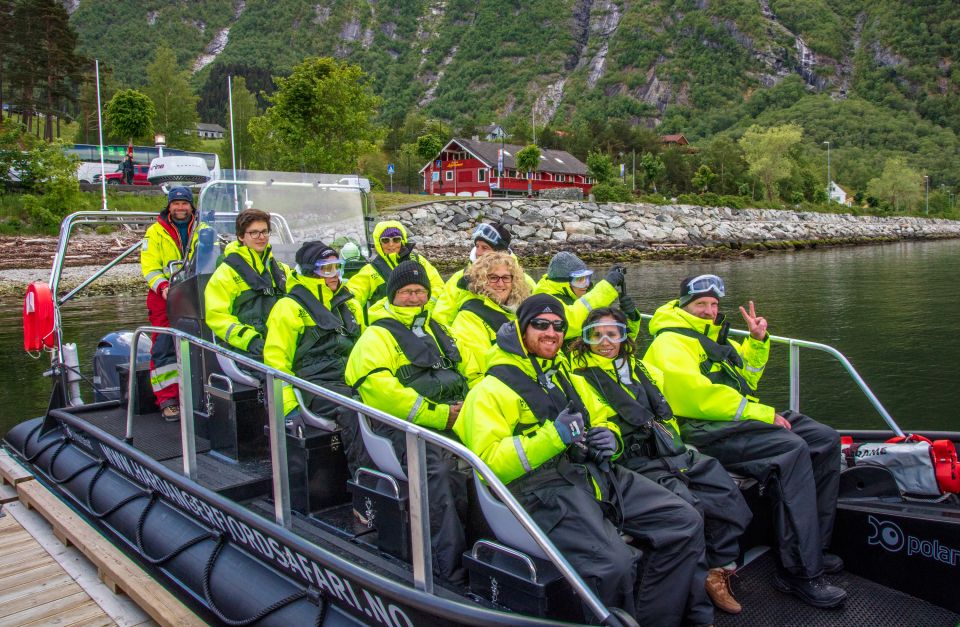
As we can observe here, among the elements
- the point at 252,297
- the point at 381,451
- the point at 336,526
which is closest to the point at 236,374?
the point at 252,297

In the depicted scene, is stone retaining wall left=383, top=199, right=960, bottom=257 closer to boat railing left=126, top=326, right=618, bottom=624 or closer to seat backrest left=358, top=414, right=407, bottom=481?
boat railing left=126, top=326, right=618, bottom=624

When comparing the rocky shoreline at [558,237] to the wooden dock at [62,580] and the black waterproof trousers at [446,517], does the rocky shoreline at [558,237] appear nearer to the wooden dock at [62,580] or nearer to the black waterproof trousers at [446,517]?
the wooden dock at [62,580]

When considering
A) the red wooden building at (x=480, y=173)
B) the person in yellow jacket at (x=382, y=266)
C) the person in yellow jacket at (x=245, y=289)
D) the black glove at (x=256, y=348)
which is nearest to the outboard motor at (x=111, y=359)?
the person in yellow jacket at (x=245, y=289)

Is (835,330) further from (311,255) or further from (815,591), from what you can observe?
(311,255)

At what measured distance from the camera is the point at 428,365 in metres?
3.71

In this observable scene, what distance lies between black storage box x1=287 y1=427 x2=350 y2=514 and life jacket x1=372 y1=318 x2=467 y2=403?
0.62 m

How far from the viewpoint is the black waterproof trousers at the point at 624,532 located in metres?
2.77

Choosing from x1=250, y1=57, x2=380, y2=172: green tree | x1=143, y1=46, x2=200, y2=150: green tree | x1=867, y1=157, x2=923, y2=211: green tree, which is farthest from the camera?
x1=867, y1=157, x2=923, y2=211: green tree

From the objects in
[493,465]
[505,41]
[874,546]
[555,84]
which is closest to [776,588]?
[874,546]

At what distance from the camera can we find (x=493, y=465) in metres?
2.86

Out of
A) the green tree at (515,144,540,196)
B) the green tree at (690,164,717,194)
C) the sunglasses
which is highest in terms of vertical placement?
the green tree at (515,144,540,196)

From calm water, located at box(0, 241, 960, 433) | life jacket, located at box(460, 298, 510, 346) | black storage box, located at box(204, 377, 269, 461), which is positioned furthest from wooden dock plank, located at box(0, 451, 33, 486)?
life jacket, located at box(460, 298, 510, 346)

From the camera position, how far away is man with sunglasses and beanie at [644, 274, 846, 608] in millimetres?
3502

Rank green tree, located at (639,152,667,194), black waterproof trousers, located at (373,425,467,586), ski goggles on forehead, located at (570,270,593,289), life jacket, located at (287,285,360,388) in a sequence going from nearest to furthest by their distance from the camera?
black waterproof trousers, located at (373,425,467,586) < life jacket, located at (287,285,360,388) < ski goggles on forehead, located at (570,270,593,289) < green tree, located at (639,152,667,194)
